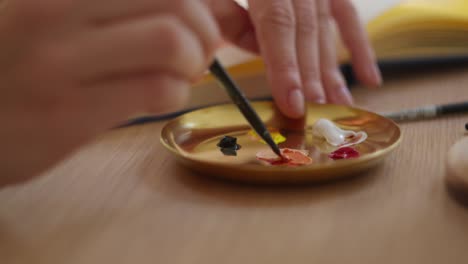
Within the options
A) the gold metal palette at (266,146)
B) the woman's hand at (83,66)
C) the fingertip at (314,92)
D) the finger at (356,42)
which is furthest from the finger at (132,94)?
the finger at (356,42)

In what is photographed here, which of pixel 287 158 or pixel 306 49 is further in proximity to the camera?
pixel 306 49

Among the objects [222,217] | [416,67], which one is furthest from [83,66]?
[416,67]

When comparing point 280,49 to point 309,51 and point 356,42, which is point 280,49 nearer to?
point 309,51

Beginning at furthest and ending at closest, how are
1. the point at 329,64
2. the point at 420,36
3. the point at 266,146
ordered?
the point at 420,36 → the point at 329,64 → the point at 266,146

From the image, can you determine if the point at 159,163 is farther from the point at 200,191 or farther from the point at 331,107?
the point at 331,107

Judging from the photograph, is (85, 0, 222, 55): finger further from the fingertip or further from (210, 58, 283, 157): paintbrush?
the fingertip

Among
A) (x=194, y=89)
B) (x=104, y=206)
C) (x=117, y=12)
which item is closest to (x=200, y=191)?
(x=104, y=206)
